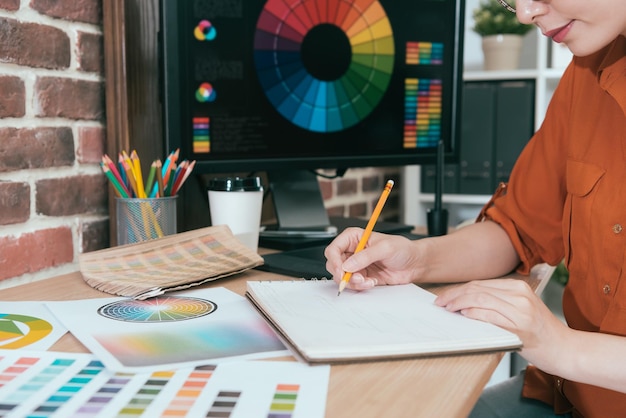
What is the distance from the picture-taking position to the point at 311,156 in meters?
1.19

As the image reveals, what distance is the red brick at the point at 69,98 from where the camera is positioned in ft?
3.22

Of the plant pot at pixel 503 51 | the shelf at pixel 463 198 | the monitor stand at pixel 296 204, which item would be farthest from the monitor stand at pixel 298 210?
the plant pot at pixel 503 51

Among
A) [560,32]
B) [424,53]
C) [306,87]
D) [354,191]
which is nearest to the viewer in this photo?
[560,32]

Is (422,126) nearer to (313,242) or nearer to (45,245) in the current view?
(313,242)

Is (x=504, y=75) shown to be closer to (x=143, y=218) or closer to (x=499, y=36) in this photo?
(x=499, y=36)

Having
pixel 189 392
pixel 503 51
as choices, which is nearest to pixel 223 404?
pixel 189 392

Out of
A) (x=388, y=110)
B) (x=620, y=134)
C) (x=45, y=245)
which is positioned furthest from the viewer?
(x=388, y=110)

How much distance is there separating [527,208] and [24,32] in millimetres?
778

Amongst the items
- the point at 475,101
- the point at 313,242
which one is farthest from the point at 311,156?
the point at 475,101

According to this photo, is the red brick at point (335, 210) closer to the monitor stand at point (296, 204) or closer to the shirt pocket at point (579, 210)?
the monitor stand at point (296, 204)

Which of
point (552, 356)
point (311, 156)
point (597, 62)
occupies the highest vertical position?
point (597, 62)

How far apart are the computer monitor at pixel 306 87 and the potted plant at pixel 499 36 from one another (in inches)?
40.0

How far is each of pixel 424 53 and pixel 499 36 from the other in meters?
1.10

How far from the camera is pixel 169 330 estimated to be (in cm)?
66
